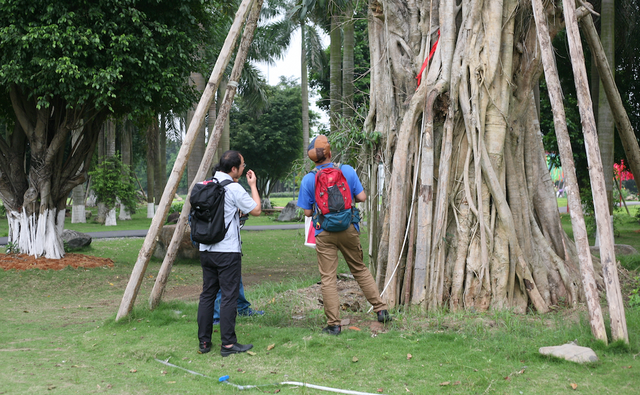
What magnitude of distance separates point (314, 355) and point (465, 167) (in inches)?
108

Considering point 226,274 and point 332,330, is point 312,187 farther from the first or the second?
point 332,330

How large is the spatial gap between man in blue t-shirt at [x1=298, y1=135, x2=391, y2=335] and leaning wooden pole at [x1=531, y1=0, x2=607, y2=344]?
72.6 inches

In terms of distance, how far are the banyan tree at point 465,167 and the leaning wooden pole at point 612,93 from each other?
47 cm

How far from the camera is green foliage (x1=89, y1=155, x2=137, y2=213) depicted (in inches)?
907

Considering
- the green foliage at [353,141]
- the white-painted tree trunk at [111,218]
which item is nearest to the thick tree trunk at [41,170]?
the green foliage at [353,141]

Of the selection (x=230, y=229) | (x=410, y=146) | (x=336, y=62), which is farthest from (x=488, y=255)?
(x=336, y=62)

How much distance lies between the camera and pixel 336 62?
16.1 m

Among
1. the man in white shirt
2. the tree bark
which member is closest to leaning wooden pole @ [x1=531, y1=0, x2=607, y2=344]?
the man in white shirt

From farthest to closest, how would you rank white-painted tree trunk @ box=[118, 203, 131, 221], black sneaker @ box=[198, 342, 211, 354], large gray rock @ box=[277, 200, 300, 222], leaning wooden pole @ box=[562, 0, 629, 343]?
white-painted tree trunk @ box=[118, 203, 131, 221]
large gray rock @ box=[277, 200, 300, 222]
black sneaker @ box=[198, 342, 211, 354]
leaning wooden pole @ box=[562, 0, 629, 343]

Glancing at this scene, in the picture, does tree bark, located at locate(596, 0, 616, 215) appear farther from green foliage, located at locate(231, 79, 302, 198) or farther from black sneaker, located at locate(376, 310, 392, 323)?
green foliage, located at locate(231, 79, 302, 198)

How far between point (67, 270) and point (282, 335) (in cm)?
726

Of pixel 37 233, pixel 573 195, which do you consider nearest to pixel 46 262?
pixel 37 233

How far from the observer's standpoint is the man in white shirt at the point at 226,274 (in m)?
4.91

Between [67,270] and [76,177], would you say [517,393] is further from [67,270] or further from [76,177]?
[76,177]
